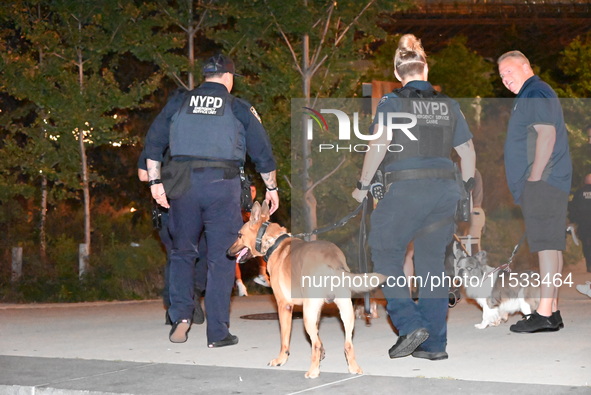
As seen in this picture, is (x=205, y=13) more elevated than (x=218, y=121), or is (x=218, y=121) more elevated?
(x=205, y=13)

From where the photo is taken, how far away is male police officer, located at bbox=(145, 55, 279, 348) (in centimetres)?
725

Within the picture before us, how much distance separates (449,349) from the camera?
273 inches

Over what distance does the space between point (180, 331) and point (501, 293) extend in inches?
109

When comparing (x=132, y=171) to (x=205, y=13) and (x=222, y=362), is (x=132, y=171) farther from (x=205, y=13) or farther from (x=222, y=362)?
(x=222, y=362)

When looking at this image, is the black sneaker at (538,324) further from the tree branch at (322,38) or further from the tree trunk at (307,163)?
the tree branch at (322,38)

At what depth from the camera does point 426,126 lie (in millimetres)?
6320

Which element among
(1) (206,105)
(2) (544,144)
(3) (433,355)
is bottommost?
(3) (433,355)

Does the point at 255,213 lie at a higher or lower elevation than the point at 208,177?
lower

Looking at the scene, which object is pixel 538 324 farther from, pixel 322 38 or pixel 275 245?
pixel 322 38

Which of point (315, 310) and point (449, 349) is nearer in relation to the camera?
point (315, 310)

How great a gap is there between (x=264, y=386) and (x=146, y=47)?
996 cm

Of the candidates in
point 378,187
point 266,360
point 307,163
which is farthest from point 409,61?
point 307,163

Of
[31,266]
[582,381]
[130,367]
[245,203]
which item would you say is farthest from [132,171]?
[582,381]

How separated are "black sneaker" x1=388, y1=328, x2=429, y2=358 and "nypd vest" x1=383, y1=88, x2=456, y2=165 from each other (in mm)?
1125
